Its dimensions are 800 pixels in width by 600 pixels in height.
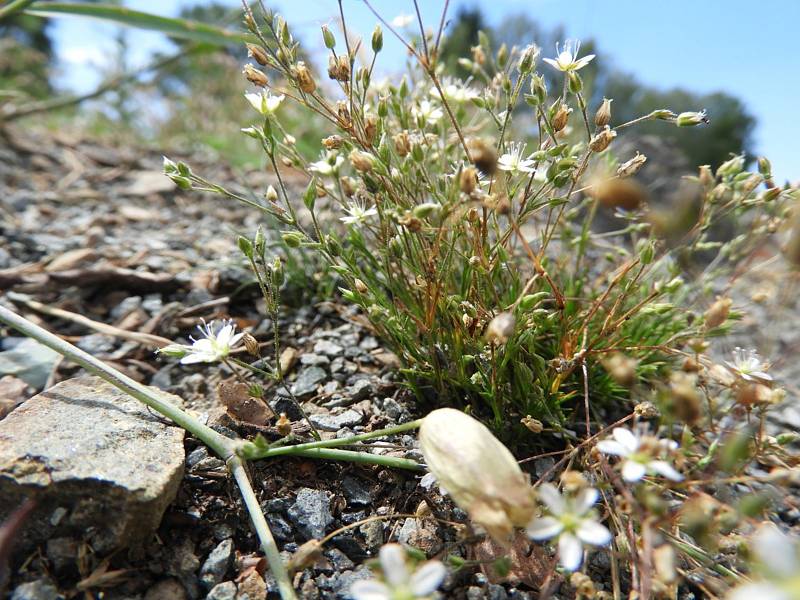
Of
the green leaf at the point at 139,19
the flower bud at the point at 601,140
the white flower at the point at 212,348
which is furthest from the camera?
the green leaf at the point at 139,19

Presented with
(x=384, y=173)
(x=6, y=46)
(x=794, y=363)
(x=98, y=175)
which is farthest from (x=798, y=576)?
(x=6, y=46)

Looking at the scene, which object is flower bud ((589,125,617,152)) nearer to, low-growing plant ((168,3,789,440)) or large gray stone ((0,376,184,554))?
low-growing plant ((168,3,789,440))

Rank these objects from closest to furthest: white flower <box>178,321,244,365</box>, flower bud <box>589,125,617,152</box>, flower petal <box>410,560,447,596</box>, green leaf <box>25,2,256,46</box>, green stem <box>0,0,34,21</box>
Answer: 1. flower petal <box>410,560,447,596</box>
2. white flower <box>178,321,244,365</box>
3. flower bud <box>589,125,617,152</box>
4. green stem <box>0,0,34,21</box>
5. green leaf <box>25,2,256,46</box>

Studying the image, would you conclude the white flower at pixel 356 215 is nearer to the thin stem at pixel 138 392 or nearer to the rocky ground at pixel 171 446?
the rocky ground at pixel 171 446

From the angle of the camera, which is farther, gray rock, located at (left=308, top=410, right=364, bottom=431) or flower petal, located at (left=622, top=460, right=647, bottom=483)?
gray rock, located at (left=308, top=410, right=364, bottom=431)

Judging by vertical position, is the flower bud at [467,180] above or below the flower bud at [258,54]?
below

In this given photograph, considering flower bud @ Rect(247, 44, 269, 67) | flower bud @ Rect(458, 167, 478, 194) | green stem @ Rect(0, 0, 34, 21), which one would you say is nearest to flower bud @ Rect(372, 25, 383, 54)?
flower bud @ Rect(247, 44, 269, 67)

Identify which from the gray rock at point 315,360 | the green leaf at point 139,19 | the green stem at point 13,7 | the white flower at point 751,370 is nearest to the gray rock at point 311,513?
the gray rock at point 315,360

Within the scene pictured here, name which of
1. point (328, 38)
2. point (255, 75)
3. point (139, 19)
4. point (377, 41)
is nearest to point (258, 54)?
point (255, 75)
